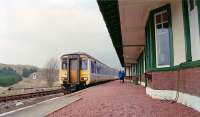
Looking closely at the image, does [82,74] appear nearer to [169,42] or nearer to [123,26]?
[123,26]

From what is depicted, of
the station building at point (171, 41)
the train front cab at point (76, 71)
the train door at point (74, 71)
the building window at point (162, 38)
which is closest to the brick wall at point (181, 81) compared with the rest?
the station building at point (171, 41)

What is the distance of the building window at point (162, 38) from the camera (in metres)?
13.5

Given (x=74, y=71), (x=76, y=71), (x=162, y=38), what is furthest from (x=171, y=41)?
(x=74, y=71)

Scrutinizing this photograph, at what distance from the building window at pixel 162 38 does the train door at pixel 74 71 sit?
51.9 ft

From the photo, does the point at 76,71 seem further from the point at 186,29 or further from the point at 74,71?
the point at 186,29

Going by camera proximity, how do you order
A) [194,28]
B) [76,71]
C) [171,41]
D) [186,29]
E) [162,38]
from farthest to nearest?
1. [76,71]
2. [162,38]
3. [171,41]
4. [186,29]
5. [194,28]

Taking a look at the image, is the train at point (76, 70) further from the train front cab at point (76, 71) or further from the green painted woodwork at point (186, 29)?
the green painted woodwork at point (186, 29)

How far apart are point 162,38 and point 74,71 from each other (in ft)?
53.9

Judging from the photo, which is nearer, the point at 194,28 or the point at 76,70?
Answer: the point at 194,28

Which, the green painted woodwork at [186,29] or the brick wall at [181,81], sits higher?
the green painted woodwork at [186,29]

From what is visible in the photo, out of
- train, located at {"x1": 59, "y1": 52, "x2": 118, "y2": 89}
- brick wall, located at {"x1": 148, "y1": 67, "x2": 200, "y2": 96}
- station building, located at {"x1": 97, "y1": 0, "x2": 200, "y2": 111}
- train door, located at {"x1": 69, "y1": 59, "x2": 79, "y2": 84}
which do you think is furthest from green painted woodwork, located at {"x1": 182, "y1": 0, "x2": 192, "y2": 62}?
train door, located at {"x1": 69, "y1": 59, "x2": 79, "y2": 84}

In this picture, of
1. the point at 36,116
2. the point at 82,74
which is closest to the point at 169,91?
the point at 36,116

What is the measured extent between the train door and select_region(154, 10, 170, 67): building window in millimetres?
15819

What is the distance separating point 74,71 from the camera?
29.6 metres
